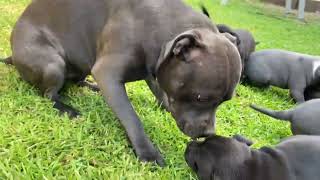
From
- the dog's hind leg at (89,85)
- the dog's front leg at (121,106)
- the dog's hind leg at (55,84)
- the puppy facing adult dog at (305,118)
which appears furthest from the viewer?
the dog's hind leg at (89,85)

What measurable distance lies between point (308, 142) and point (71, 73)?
6.18ft

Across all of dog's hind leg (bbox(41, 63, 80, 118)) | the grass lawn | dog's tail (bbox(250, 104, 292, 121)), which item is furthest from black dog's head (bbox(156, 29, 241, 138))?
dog's tail (bbox(250, 104, 292, 121))

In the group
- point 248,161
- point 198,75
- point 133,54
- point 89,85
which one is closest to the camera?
point 198,75

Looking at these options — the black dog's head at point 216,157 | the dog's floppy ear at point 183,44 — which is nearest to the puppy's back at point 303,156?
the black dog's head at point 216,157

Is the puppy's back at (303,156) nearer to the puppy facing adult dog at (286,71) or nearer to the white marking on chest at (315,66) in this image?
the puppy facing adult dog at (286,71)

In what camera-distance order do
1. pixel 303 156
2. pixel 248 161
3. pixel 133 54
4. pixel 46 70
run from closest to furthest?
pixel 248 161, pixel 303 156, pixel 133 54, pixel 46 70

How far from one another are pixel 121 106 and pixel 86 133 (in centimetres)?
33

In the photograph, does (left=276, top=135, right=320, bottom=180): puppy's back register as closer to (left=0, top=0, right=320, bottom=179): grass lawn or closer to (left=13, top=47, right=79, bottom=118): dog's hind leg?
(left=0, top=0, right=320, bottom=179): grass lawn

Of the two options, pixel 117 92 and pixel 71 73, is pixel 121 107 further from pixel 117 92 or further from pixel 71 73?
pixel 71 73

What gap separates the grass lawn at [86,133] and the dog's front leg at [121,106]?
87 millimetres

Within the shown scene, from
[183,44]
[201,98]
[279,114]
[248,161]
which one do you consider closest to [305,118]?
[279,114]

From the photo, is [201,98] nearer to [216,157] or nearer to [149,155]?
[216,157]

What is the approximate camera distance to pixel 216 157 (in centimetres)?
286

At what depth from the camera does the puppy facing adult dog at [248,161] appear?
2826 millimetres
